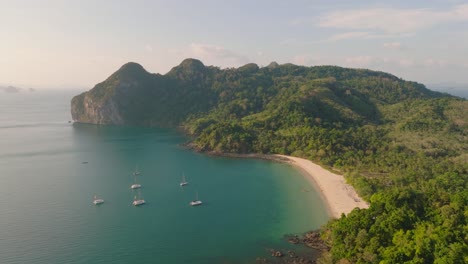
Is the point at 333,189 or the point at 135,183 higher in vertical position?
the point at 135,183

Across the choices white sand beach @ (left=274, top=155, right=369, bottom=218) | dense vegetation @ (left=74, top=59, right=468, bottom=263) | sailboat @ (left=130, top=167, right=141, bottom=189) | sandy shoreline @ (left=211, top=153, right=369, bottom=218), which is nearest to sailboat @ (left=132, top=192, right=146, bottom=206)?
sailboat @ (left=130, top=167, right=141, bottom=189)

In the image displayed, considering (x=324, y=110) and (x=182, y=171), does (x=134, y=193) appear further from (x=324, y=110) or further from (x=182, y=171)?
(x=324, y=110)

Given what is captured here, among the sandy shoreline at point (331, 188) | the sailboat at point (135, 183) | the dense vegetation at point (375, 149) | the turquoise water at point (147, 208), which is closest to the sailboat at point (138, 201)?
the turquoise water at point (147, 208)

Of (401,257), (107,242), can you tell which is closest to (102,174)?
(107,242)

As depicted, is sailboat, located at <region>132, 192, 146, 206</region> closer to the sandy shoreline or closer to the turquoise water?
the turquoise water

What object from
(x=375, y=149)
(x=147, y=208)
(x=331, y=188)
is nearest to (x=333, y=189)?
(x=331, y=188)

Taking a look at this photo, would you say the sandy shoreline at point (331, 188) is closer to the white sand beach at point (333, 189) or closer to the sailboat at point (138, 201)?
the white sand beach at point (333, 189)

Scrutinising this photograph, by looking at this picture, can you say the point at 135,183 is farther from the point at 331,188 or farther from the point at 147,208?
the point at 331,188

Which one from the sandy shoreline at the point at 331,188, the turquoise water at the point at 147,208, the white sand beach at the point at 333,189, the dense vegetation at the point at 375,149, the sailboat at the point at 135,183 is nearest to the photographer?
the dense vegetation at the point at 375,149
